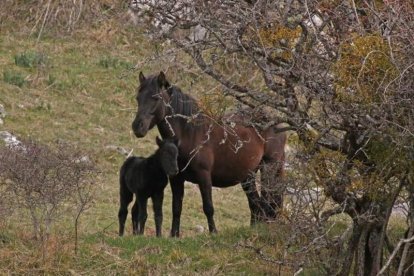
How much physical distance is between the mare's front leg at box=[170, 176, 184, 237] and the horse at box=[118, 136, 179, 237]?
126 mm

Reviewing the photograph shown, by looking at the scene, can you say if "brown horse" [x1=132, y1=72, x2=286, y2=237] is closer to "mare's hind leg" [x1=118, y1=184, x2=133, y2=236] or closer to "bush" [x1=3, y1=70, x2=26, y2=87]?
"mare's hind leg" [x1=118, y1=184, x2=133, y2=236]

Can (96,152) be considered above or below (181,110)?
below

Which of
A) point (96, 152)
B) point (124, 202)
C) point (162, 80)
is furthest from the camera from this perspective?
point (96, 152)

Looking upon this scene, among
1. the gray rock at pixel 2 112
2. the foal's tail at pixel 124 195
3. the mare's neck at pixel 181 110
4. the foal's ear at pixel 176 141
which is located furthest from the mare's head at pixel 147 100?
the gray rock at pixel 2 112

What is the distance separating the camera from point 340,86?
316 inches

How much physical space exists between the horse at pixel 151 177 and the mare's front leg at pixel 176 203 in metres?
0.13

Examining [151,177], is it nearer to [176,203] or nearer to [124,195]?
[176,203]

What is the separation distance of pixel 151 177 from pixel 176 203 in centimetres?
46

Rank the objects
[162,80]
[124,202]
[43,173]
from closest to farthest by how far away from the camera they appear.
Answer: [43,173] → [162,80] → [124,202]

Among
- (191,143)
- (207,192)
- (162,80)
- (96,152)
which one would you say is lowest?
(96,152)

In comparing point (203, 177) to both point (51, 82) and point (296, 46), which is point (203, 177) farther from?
point (51, 82)

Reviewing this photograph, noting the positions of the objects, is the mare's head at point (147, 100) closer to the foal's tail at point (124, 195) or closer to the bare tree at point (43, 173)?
the foal's tail at point (124, 195)

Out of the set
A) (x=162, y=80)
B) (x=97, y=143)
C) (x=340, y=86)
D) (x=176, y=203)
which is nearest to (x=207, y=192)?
(x=176, y=203)

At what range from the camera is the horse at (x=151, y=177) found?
480 inches
